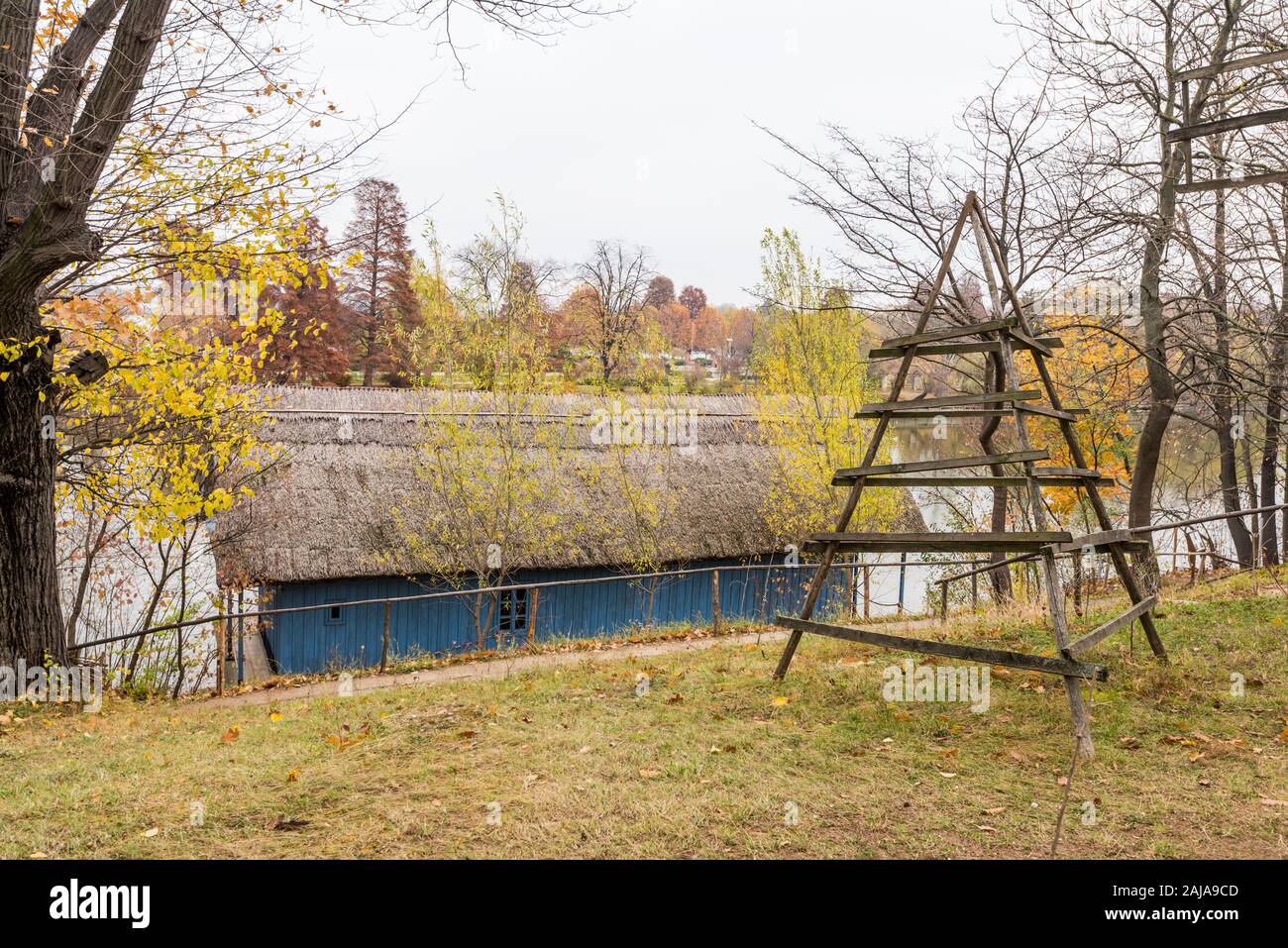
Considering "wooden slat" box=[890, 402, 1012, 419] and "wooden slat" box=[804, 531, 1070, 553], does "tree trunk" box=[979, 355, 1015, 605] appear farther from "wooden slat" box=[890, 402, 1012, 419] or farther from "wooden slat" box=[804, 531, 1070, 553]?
"wooden slat" box=[804, 531, 1070, 553]

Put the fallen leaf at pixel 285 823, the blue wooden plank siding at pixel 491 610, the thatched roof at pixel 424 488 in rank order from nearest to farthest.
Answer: the fallen leaf at pixel 285 823
the blue wooden plank siding at pixel 491 610
the thatched roof at pixel 424 488

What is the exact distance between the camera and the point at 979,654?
655 cm

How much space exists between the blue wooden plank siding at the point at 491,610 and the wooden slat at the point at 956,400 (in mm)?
10845

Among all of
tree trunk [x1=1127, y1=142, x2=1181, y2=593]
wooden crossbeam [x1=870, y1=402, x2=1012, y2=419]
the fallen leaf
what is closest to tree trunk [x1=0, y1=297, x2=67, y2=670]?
the fallen leaf

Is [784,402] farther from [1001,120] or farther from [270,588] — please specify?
[270,588]

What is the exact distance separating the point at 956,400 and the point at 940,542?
1.16m

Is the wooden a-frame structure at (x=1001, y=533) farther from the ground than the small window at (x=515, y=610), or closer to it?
farther from the ground

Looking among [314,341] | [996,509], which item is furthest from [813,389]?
[314,341]

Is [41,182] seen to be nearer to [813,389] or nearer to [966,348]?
[966,348]

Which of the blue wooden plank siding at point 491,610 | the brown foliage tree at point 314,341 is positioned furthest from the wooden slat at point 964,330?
the brown foliage tree at point 314,341

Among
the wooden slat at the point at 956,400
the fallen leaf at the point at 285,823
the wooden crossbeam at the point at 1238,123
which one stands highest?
the wooden crossbeam at the point at 1238,123

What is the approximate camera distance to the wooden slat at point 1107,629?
20.0 ft

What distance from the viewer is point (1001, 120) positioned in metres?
13.9

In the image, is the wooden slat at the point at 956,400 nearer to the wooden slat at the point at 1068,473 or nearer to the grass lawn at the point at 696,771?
the wooden slat at the point at 1068,473
